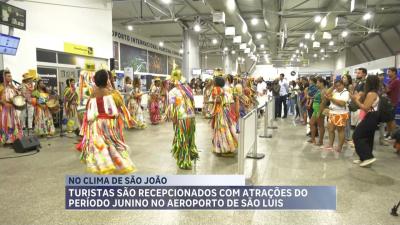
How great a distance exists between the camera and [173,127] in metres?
5.18

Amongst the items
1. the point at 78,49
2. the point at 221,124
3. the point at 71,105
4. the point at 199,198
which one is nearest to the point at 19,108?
the point at 71,105

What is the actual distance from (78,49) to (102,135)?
24.3 feet

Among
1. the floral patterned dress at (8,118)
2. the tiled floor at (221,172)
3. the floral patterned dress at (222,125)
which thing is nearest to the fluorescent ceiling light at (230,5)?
the tiled floor at (221,172)

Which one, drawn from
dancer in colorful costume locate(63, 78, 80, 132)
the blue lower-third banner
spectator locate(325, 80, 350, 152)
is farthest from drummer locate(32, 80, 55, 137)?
spectator locate(325, 80, 350, 152)

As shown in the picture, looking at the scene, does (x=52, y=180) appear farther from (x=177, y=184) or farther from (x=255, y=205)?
(x=255, y=205)

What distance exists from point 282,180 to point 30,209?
122 inches

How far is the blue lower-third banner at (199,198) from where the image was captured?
349cm

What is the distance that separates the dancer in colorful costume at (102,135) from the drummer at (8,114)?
395cm

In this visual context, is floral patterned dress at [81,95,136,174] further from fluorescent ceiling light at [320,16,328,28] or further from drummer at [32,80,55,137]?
fluorescent ceiling light at [320,16,328,28]

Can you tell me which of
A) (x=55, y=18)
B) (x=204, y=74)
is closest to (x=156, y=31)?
(x=204, y=74)

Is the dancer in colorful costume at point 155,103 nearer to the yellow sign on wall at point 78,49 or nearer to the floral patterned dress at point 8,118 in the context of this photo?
the yellow sign on wall at point 78,49

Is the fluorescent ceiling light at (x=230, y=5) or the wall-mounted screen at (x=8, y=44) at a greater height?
the fluorescent ceiling light at (x=230, y=5)

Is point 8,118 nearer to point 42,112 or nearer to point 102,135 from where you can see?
point 42,112

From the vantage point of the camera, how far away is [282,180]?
14.3ft
